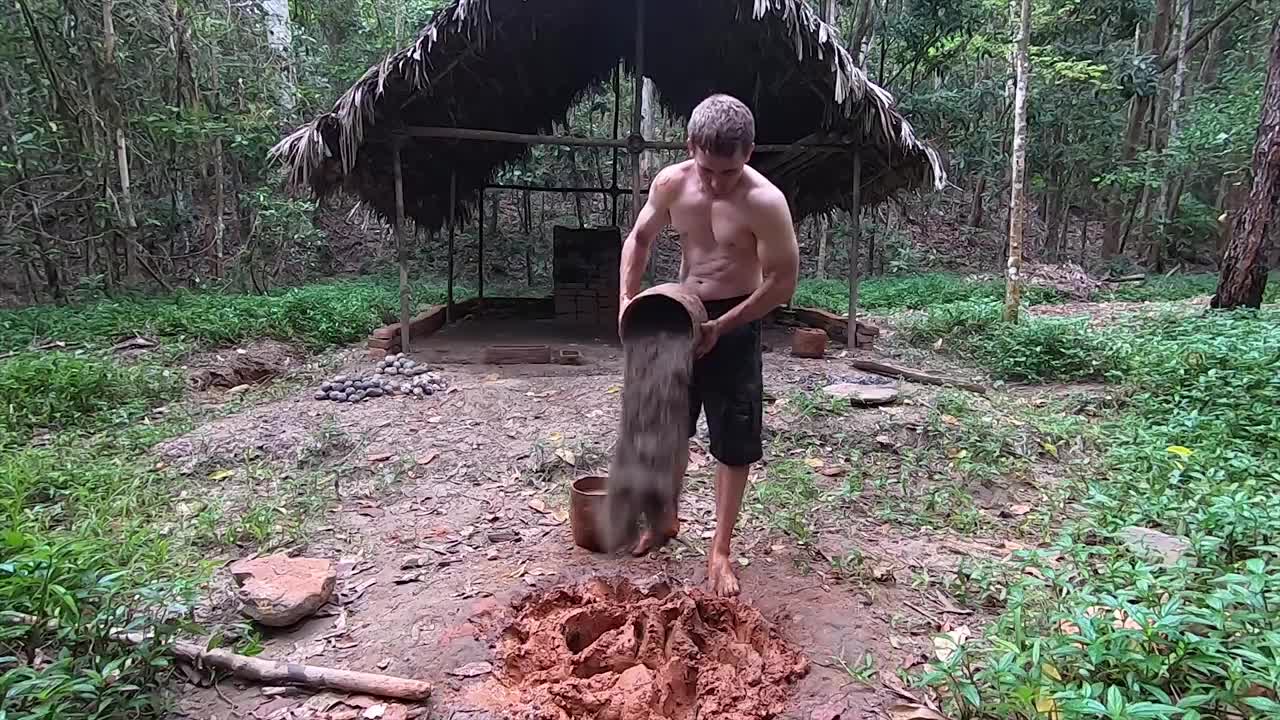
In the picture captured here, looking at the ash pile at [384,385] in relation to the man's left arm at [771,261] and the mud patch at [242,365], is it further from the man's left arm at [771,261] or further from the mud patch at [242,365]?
the man's left arm at [771,261]

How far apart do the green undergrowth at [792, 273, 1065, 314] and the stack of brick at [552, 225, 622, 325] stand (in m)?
2.85

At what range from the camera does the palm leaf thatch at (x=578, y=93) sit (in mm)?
5871

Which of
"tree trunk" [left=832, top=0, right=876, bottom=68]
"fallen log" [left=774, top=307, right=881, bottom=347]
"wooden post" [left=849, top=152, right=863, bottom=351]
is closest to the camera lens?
"wooden post" [left=849, top=152, right=863, bottom=351]

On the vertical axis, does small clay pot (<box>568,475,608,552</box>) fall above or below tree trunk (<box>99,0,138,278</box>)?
below

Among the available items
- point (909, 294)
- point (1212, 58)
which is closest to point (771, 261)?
point (909, 294)

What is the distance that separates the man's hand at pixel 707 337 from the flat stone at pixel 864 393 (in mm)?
2607

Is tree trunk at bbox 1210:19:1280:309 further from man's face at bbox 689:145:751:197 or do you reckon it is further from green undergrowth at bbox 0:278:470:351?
green undergrowth at bbox 0:278:470:351

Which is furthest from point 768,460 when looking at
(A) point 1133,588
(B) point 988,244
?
(B) point 988,244

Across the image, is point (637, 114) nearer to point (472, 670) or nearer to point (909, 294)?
point (472, 670)

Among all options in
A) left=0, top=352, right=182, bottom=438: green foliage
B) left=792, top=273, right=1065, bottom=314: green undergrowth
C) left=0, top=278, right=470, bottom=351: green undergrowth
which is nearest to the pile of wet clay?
left=0, top=352, right=182, bottom=438: green foliage

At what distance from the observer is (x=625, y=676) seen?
205cm

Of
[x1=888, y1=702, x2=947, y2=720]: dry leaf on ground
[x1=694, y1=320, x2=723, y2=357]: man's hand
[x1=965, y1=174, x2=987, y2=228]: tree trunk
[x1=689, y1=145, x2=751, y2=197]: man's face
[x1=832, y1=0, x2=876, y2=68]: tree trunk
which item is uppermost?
[x1=832, y1=0, x2=876, y2=68]: tree trunk

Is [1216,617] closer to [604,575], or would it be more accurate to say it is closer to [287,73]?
[604,575]

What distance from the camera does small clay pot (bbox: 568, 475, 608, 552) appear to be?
2746 mm
